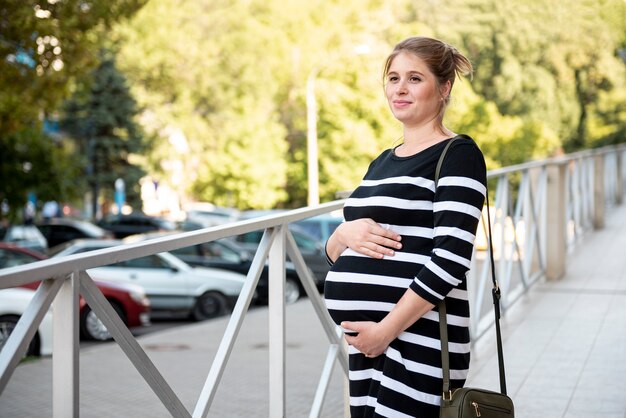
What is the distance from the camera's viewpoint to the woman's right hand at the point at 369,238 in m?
2.57

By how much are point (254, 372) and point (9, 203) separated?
64.8 ft

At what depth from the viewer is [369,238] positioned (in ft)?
8.52

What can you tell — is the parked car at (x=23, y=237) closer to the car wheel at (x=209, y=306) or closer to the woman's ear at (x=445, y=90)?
the car wheel at (x=209, y=306)

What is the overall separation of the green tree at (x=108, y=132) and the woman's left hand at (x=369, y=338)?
40.1 metres

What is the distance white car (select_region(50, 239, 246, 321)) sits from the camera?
16516mm

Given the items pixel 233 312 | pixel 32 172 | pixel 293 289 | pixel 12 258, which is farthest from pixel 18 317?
pixel 32 172

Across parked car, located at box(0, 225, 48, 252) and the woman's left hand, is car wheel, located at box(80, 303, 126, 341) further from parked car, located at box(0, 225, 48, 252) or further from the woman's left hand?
parked car, located at box(0, 225, 48, 252)

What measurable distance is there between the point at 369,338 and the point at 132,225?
3164 cm

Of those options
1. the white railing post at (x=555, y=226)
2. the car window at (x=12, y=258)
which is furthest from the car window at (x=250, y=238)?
the white railing post at (x=555, y=226)

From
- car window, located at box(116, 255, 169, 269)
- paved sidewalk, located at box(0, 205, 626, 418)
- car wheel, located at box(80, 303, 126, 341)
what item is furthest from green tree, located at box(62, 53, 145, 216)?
paved sidewalk, located at box(0, 205, 626, 418)

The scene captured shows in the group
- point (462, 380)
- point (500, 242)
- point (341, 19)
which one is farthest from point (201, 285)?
point (341, 19)

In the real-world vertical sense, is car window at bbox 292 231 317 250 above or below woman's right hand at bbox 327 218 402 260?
below

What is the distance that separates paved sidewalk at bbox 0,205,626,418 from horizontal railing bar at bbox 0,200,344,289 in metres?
2.33

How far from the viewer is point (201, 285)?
16672 millimetres
